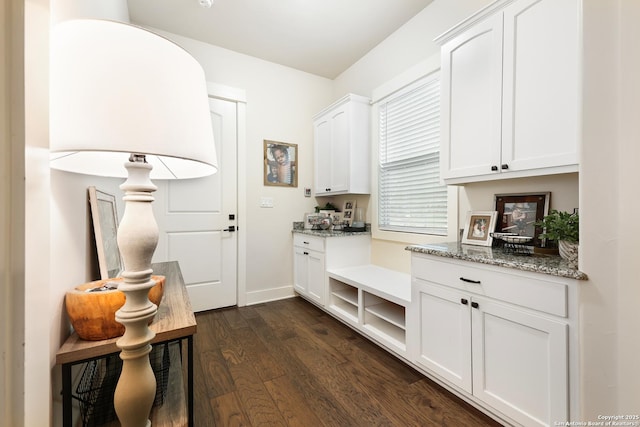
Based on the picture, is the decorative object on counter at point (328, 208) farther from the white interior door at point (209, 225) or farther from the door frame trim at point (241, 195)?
the white interior door at point (209, 225)

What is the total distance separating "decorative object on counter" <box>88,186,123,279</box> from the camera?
45.1 inches

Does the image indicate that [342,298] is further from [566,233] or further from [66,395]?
[66,395]

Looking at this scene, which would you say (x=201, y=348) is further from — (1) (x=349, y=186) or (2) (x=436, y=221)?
(2) (x=436, y=221)

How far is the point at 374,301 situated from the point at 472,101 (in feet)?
5.62

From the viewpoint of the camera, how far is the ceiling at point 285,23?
7.70ft

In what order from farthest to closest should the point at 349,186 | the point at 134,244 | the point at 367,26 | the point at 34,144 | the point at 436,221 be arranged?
the point at 349,186 → the point at 367,26 → the point at 436,221 → the point at 134,244 → the point at 34,144

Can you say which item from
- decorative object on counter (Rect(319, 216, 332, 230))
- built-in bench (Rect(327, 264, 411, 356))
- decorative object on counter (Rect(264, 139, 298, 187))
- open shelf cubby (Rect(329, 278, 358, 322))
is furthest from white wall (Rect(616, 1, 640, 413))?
decorative object on counter (Rect(264, 139, 298, 187))

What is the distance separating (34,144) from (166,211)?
245 cm

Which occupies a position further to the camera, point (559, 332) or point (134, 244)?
point (559, 332)

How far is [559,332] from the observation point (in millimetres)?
1108

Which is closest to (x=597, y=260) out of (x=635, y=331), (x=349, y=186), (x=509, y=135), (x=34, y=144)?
(x=635, y=331)

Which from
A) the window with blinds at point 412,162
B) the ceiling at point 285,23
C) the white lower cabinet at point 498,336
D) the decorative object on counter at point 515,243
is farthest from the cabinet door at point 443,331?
the ceiling at point 285,23

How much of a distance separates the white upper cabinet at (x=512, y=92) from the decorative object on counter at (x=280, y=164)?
1.95 meters

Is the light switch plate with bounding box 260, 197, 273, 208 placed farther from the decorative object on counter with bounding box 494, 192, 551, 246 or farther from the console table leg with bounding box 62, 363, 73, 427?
the console table leg with bounding box 62, 363, 73, 427
